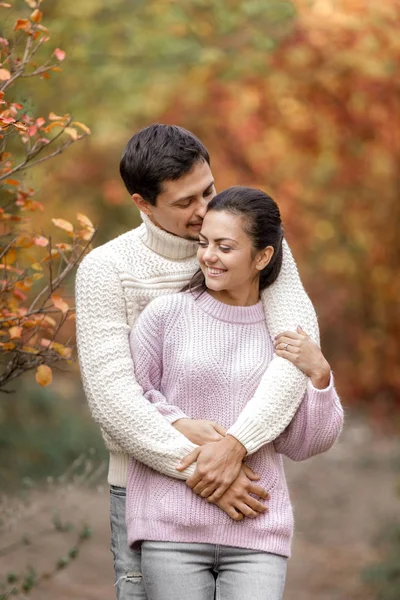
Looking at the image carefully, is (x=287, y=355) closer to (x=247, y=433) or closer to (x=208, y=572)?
(x=247, y=433)

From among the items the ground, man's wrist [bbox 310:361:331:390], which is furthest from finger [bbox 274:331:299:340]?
the ground

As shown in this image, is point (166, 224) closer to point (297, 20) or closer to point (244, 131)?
point (297, 20)

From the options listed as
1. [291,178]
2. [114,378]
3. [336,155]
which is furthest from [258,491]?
[291,178]

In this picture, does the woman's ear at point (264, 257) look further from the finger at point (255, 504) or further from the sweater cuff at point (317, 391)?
the finger at point (255, 504)

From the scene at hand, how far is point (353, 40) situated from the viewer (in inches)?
320

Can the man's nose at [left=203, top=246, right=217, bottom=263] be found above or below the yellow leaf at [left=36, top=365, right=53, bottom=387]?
above

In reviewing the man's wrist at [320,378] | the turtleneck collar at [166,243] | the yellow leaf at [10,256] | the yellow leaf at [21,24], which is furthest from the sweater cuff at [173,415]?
the yellow leaf at [21,24]

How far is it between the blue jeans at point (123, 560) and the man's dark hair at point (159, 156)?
0.82 meters

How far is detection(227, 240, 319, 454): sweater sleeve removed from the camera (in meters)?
2.78

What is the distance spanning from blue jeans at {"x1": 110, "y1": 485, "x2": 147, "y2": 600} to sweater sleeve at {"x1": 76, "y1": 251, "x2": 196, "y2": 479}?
19cm

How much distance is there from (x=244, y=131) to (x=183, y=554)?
655cm

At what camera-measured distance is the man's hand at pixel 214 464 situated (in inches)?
109

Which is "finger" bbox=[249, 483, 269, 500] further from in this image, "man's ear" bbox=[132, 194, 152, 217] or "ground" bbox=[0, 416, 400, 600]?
"ground" bbox=[0, 416, 400, 600]

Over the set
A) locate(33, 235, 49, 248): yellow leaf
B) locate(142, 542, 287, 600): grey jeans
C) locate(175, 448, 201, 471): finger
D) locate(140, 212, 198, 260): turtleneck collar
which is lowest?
Answer: locate(142, 542, 287, 600): grey jeans
